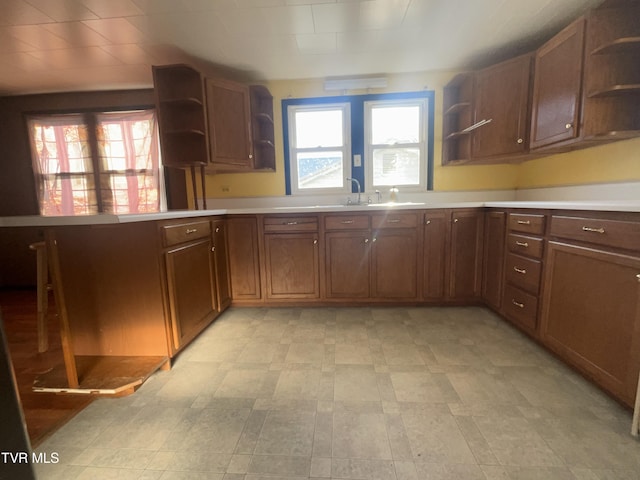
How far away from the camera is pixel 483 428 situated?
119 cm

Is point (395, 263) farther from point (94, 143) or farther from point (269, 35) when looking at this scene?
point (94, 143)

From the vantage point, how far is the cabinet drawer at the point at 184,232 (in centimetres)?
171

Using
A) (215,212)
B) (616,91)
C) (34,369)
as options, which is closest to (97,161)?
(215,212)

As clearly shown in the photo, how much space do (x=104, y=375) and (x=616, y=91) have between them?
11.6ft

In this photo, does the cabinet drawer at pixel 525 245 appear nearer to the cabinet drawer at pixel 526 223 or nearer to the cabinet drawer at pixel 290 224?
the cabinet drawer at pixel 526 223

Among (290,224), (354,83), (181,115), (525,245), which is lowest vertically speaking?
(525,245)

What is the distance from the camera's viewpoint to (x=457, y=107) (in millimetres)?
2639

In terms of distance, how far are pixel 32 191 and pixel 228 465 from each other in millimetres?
4263

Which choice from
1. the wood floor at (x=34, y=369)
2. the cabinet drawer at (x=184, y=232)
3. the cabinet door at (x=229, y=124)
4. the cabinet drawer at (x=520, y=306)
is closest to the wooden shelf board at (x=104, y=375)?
the wood floor at (x=34, y=369)

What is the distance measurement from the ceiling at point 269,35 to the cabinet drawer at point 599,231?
5.17 ft

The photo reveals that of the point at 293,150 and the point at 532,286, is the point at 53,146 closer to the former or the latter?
the point at 293,150

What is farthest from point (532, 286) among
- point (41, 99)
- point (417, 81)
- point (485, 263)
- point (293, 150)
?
point (41, 99)

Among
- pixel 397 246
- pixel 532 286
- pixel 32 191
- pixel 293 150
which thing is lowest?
pixel 532 286

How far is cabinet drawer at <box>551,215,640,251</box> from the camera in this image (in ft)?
4.03
